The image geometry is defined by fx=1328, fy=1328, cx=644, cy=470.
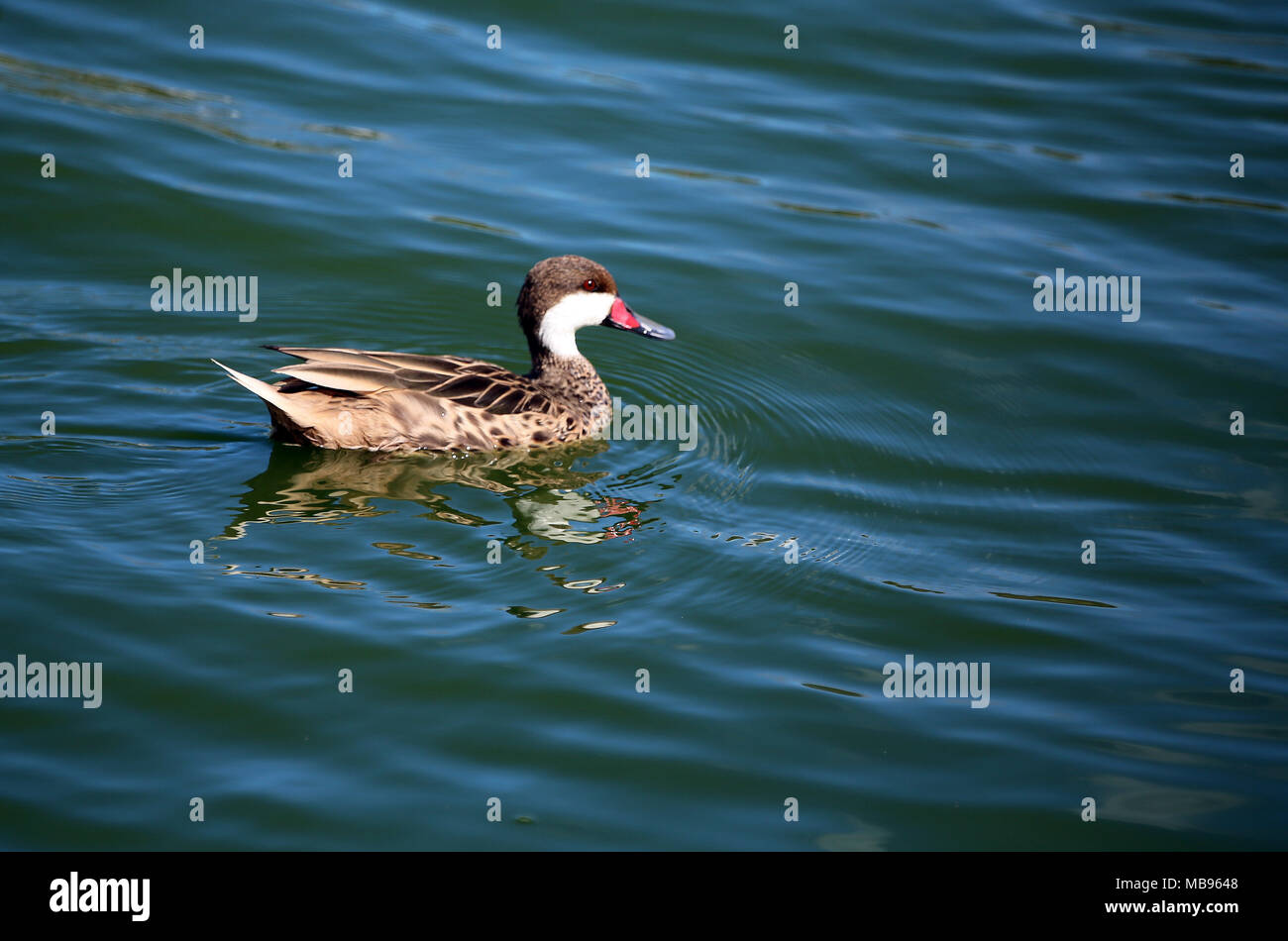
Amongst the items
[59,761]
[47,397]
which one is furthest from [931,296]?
[59,761]

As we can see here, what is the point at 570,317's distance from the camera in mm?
9352

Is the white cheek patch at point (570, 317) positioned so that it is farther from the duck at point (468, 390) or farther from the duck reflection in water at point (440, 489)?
the duck reflection in water at point (440, 489)

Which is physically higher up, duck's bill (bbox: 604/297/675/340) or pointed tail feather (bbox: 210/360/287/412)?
duck's bill (bbox: 604/297/675/340)

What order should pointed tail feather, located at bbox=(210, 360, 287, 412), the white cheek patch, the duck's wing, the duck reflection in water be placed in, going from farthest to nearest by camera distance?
1. the white cheek patch
2. the duck's wing
3. pointed tail feather, located at bbox=(210, 360, 287, 412)
4. the duck reflection in water

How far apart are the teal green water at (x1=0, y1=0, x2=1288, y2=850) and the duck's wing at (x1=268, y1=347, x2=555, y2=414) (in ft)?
1.42

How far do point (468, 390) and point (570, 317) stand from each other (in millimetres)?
1062

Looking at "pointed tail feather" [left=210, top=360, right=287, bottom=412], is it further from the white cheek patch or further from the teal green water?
the white cheek patch

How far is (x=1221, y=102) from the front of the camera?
14.8m

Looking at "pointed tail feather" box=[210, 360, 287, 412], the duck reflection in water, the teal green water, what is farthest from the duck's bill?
"pointed tail feather" box=[210, 360, 287, 412]

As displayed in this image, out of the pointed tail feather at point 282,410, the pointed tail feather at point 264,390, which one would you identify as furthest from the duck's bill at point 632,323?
the pointed tail feather at point 264,390

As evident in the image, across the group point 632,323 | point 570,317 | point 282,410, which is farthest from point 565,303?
point 282,410

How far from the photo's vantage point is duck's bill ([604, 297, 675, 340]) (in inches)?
372

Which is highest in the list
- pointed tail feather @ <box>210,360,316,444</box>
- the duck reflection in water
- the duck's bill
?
the duck's bill

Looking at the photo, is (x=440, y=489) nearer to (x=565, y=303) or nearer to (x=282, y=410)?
(x=282, y=410)
